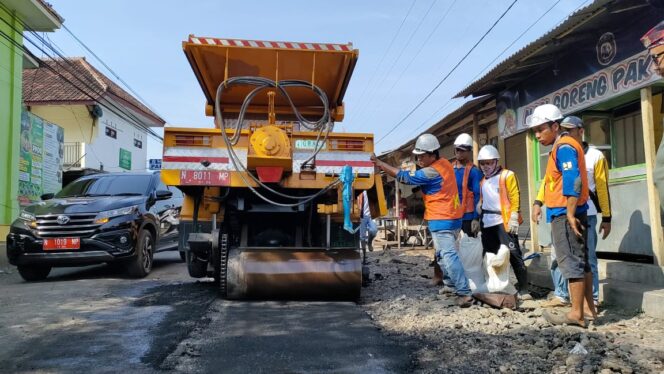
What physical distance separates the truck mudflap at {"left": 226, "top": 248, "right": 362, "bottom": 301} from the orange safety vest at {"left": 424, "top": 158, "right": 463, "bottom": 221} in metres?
0.96

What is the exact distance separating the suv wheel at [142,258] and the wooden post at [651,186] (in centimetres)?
660

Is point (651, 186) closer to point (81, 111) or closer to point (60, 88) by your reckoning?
point (81, 111)

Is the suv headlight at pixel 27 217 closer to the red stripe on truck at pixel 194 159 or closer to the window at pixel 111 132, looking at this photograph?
the red stripe on truck at pixel 194 159

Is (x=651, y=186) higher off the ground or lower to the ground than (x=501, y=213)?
higher

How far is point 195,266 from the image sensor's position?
6.32 meters

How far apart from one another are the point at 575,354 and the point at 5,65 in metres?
14.3

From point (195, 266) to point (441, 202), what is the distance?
3185 mm

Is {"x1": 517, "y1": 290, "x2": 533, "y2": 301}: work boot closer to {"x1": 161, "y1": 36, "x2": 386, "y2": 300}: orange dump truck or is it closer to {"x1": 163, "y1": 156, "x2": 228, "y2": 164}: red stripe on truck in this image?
{"x1": 161, "y1": 36, "x2": 386, "y2": 300}: orange dump truck

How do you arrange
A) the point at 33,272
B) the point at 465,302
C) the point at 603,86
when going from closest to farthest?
the point at 465,302
the point at 603,86
the point at 33,272

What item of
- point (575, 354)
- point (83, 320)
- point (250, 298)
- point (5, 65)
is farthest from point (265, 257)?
point (5, 65)

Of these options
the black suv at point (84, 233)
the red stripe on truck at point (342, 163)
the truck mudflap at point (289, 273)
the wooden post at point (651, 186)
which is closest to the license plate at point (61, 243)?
the black suv at point (84, 233)

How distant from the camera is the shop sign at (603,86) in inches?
210

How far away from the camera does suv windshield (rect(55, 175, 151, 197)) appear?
822 centimetres

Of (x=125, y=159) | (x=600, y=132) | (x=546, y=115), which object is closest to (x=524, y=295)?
(x=546, y=115)
